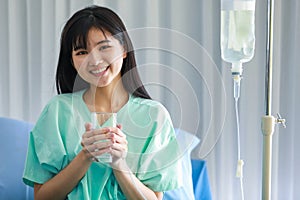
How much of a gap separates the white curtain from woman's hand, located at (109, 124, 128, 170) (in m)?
0.55

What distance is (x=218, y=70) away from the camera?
61.1 inches

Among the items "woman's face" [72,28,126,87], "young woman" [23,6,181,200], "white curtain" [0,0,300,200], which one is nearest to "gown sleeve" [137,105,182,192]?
"young woman" [23,6,181,200]

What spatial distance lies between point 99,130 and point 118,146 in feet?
0.16

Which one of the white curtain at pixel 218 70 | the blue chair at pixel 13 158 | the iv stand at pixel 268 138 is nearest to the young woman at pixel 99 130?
the iv stand at pixel 268 138

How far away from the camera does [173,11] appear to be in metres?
1.67

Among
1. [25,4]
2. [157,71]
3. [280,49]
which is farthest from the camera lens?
[25,4]

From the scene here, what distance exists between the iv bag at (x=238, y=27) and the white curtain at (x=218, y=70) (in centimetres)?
52

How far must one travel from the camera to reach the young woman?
1.00 m

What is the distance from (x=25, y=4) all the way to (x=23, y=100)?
1.10ft

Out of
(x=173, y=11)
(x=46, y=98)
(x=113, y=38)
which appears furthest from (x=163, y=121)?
(x=46, y=98)

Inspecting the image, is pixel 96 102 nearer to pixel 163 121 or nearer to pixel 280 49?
pixel 163 121

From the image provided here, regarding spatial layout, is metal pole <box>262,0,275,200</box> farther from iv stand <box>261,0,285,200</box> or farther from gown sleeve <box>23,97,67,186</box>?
gown sleeve <box>23,97,67,186</box>

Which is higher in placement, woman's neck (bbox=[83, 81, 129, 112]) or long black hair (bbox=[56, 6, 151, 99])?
long black hair (bbox=[56, 6, 151, 99])

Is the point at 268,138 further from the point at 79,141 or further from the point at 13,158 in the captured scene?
the point at 13,158
